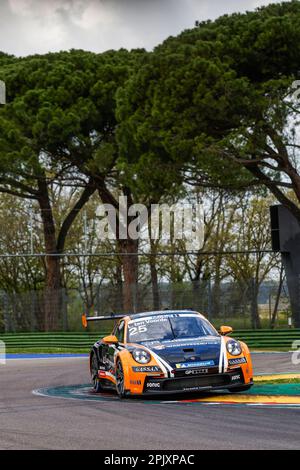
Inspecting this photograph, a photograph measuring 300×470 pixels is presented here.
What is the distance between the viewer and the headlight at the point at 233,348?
13383 mm

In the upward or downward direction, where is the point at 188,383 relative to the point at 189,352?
downward

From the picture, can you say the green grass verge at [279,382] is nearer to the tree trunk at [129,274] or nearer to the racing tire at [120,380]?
the racing tire at [120,380]

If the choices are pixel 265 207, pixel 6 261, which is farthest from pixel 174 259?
pixel 6 261

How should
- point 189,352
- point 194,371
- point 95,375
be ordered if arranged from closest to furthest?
point 194,371 < point 189,352 < point 95,375

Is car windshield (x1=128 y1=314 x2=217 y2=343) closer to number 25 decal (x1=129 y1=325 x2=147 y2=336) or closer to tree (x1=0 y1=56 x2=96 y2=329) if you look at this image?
number 25 decal (x1=129 y1=325 x2=147 y2=336)

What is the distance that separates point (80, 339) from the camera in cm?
3509

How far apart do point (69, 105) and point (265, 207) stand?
2063cm

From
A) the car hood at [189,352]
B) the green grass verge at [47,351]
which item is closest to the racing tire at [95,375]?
the car hood at [189,352]

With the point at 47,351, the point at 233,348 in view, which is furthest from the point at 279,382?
the point at 47,351

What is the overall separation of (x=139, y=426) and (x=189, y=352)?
3.35 m

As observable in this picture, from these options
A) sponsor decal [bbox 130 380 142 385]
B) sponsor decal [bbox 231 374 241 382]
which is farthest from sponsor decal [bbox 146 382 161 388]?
sponsor decal [bbox 231 374 241 382]

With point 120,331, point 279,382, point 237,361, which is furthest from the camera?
point 279,382

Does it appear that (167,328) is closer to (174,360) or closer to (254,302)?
(174,360)

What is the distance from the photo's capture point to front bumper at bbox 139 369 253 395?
12.9m
